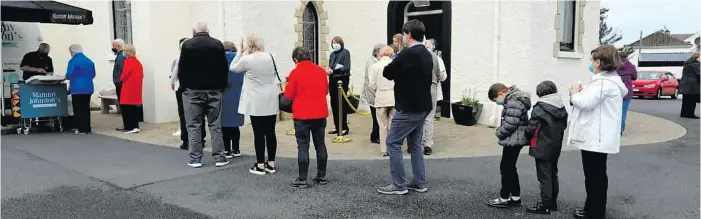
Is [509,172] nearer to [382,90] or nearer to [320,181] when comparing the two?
[320,181]

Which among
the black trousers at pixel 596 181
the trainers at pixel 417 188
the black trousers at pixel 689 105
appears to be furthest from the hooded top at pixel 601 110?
the black trousers at pixel 689 105

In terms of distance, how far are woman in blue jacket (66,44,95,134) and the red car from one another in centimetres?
2122

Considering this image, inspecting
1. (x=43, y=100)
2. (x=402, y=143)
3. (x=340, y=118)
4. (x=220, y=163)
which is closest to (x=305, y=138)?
(x=402, y=143)

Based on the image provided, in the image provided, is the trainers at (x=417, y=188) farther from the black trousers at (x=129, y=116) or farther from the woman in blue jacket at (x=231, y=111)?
the black trousers at (x=129, y=116)

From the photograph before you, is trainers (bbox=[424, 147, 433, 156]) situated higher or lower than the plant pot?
lower

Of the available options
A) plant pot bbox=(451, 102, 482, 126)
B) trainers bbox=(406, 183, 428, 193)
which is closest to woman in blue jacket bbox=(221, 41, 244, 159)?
trainers bbox=(406, 183, 428, 193)

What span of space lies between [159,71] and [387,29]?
492cm

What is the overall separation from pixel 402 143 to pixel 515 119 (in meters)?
1.18

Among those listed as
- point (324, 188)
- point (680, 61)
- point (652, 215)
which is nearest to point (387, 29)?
point (324, 188)

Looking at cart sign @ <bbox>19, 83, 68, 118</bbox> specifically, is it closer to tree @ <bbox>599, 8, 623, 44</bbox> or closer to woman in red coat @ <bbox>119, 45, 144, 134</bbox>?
woman in red coat @ <bbox>119, 45, 144, 134</bbox>

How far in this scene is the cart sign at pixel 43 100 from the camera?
31.9 feet

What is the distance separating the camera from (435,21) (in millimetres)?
12109

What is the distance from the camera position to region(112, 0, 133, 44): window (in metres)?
12.6

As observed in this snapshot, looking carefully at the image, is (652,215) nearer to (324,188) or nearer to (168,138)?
(324,188)
